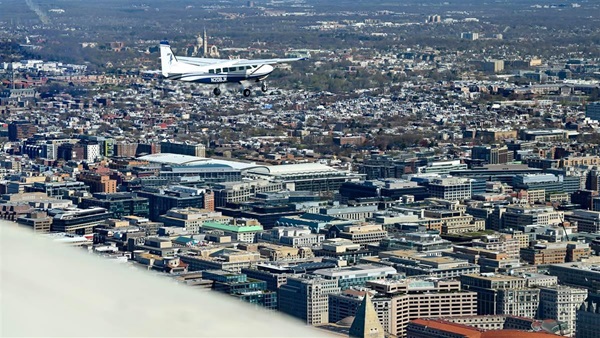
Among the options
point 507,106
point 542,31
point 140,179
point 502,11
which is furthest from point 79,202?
point 502,11

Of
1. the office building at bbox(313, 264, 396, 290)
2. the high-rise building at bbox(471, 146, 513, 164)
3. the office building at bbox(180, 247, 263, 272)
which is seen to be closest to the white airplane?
the office building at bbox(313, 264, 396, 290)

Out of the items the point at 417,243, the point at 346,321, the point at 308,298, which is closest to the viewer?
the point at 346,321

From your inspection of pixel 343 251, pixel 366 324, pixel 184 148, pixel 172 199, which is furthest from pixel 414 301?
pixel 184 148

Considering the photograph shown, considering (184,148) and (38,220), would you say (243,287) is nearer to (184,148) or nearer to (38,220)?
(38,220)

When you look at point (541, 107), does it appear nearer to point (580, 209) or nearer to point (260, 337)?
point (580, 209)

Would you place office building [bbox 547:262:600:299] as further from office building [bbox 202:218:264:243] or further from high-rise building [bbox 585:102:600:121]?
high-rise building [bbox 585:102:600:121]
